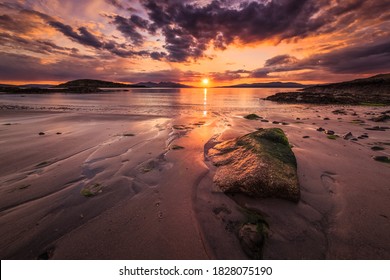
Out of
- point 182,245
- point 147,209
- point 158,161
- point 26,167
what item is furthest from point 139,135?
point 182,245

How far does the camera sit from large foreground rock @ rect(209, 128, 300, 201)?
321 cm

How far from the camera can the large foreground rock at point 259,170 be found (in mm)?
3209

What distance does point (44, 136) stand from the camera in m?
7.39

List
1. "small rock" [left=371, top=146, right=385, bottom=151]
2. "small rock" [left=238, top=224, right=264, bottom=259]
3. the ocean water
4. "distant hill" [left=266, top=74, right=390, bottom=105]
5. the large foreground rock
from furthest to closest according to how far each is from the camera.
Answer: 1. "distant hill" [left=266, top=74, right=390, bottom=105]
2. the ocean water
3. "small rock" [left=371, top=146, right=385, bottom=151]
4. the large foreground rock
5. "small rock" [left=238, top=224, right=264, bottom=259]

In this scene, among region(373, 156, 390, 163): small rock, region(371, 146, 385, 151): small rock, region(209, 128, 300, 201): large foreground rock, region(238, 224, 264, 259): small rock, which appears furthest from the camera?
region(371, 146, 385, 151): small rock

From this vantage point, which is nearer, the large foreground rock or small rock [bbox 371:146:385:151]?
the large foreground rock

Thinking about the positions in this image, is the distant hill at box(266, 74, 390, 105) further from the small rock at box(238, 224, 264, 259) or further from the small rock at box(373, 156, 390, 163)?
the small rock at box(238, 224, 264, 259)

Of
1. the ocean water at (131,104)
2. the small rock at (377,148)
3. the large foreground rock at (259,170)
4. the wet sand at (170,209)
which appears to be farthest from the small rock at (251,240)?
the ocean water at (131,104)

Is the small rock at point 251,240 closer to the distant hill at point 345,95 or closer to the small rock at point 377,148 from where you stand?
the small rock at point 377,148

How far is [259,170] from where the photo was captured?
3422 mm

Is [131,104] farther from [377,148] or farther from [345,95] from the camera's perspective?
[345,95]

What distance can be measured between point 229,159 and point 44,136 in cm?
762

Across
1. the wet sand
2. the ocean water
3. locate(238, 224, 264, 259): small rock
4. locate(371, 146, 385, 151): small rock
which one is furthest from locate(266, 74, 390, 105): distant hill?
locate(238, 224, 264, 259): small rock

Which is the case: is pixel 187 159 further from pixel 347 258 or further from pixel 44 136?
pixel 44 136
